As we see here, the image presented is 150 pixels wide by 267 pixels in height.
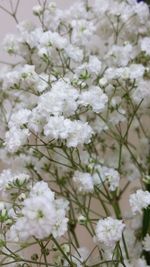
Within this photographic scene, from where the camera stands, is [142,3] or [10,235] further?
[142,3]

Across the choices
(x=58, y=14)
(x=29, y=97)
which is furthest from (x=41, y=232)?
(x=58, y=14)

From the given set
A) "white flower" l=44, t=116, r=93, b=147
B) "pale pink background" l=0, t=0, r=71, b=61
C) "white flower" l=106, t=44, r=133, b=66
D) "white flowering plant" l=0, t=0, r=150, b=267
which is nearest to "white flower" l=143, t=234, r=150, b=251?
"white flowering plant" l=0, t=0, r=150, b=267

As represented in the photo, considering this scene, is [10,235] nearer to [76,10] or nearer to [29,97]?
[29,97]

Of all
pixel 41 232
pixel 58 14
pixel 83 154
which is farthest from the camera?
pixel 58 14

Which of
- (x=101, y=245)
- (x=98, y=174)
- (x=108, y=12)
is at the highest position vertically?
(x=108, y=12)

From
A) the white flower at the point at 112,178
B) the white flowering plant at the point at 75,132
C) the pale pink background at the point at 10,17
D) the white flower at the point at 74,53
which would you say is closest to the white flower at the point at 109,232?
the white flowering plant at the point at 75,132

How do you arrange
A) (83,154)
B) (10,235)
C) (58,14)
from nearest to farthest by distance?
(10,235)
(83,154)
(58,14)

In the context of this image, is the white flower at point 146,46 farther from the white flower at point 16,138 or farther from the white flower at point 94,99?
the white flower at point 16,138
